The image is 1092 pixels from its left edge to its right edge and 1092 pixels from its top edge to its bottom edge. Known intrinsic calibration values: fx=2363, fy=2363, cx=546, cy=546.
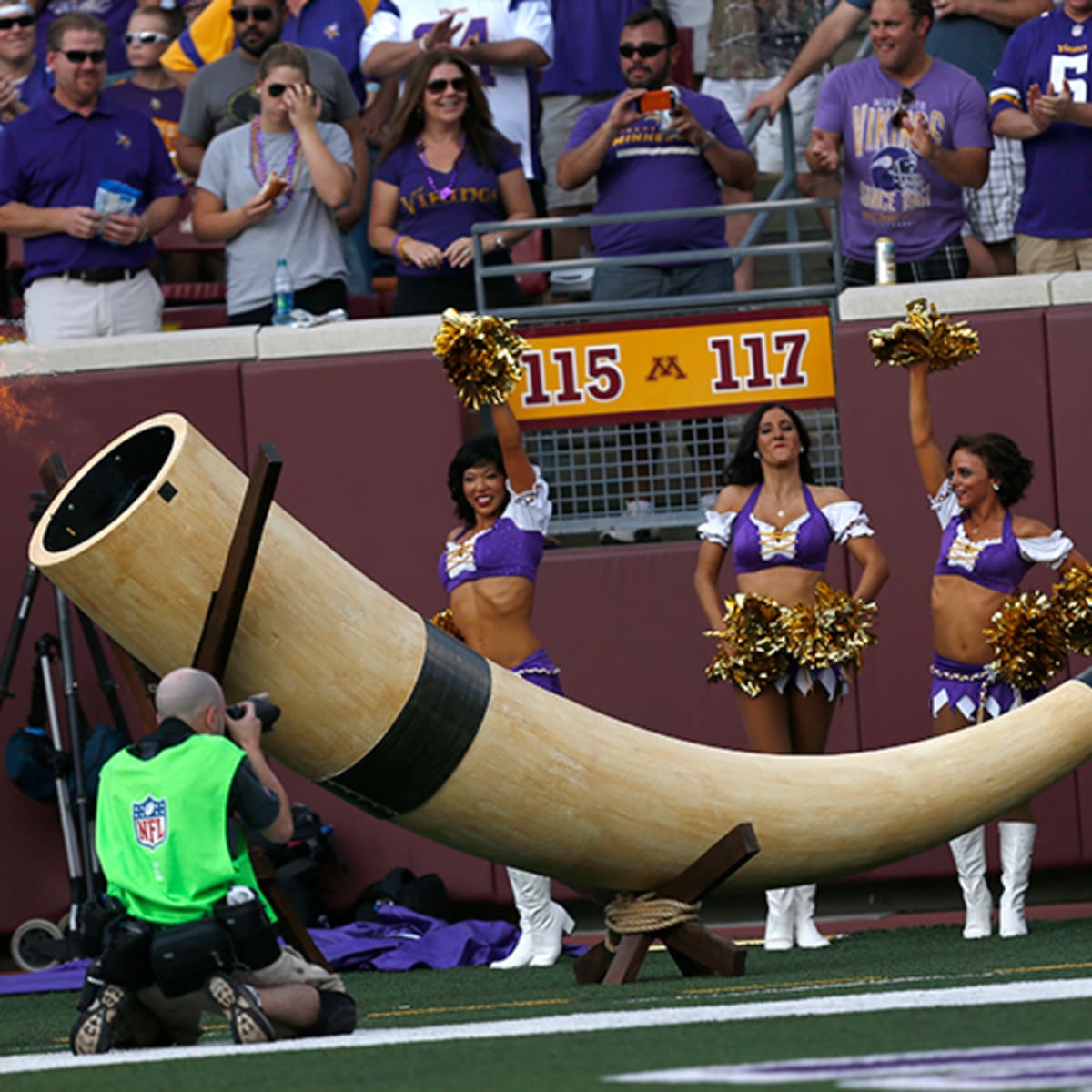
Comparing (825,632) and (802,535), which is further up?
(802,535)

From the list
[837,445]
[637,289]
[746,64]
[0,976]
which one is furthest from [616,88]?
[0,976]

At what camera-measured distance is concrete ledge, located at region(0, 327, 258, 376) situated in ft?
37.1

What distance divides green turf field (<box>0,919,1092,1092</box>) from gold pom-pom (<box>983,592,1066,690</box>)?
1223mm

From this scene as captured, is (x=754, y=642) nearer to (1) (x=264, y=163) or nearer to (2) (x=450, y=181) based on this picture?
(2) (x=450, y=181)

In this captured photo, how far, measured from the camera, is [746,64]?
12656mm

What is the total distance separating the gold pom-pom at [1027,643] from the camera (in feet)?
29.7

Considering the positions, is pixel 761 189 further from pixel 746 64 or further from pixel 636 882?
pixel 636 882

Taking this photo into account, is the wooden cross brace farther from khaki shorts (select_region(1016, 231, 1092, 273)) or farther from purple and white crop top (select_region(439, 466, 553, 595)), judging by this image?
khaki shorts (select_region(1016, 231, 1092, 273))

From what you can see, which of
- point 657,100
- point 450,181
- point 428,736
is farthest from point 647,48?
point 428,736

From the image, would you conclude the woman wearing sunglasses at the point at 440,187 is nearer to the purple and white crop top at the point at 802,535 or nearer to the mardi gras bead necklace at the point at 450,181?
the mardi gras bead necklace at the point at 450,181

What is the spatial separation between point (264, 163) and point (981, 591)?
171 inches

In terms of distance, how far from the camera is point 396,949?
33.4 feet

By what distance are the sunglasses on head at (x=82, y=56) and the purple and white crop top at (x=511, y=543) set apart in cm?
341

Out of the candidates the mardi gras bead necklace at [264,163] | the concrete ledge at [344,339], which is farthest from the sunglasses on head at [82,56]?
the concrete ledge at [344,339]
